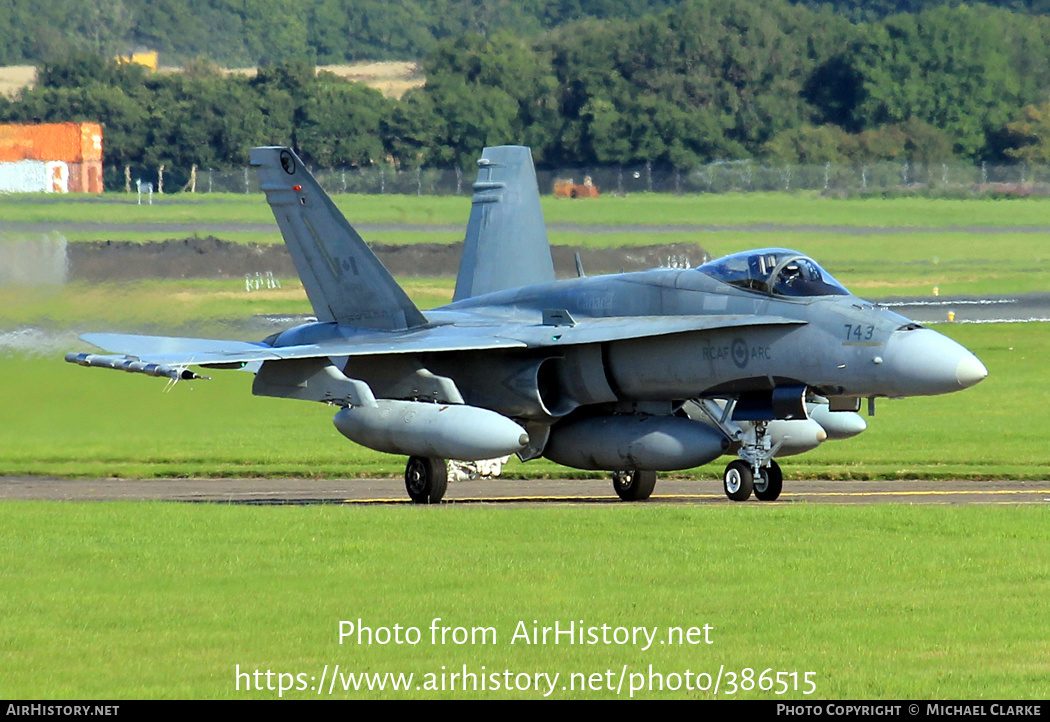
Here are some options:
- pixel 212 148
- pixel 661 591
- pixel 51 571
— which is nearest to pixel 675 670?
pixel 661 591

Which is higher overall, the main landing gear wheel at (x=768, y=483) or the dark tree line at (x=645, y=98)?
the dark tree line at (x=645, y=98)

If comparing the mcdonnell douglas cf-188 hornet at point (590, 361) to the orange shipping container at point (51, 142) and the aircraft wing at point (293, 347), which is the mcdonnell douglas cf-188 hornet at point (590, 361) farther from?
the orange shipping container at point (51, 142)

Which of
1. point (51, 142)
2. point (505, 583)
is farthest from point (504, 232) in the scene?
point (51, 142)

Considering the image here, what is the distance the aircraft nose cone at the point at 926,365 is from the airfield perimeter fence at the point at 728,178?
30.8m

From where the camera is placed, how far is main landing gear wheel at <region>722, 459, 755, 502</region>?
17.1 metres

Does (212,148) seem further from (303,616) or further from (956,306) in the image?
(303,616)

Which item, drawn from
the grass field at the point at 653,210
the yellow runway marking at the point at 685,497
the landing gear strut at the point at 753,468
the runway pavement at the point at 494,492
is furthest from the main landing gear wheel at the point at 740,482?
the grass field at the point at 653,210

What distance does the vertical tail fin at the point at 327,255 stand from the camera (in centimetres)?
1983

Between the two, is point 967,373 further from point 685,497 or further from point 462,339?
point 462,339

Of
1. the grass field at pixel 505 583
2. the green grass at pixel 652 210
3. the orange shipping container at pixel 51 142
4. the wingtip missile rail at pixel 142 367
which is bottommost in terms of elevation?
the grass field at pixel 505 583

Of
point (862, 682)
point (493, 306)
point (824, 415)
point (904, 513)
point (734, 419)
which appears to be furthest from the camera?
point (493, 306)

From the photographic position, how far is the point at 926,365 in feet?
51.1

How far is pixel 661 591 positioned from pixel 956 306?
32.6 metres

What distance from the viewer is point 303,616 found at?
996cm
